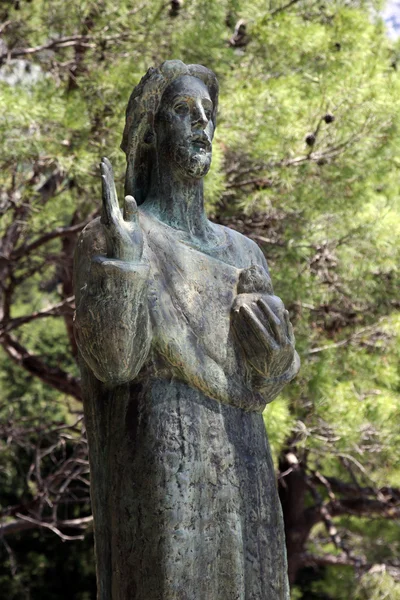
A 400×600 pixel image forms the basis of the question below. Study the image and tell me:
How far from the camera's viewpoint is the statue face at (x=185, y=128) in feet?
12.4

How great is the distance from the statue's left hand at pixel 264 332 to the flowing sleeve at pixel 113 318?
0.37 metres

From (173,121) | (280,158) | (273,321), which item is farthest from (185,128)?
(280,158)

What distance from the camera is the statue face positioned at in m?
3.78

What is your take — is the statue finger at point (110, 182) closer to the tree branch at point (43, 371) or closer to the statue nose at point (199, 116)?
the statue nose at point (199, 116)

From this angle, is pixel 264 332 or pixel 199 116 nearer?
pixel 264 332

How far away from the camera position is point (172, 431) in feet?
11.3

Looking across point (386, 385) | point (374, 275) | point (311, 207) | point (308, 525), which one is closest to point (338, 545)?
point (308, 525)

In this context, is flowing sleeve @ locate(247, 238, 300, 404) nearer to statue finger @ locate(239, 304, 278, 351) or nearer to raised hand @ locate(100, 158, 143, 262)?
statue finger @ locate(239, 304, 278, 351)

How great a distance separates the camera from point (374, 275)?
9352mm

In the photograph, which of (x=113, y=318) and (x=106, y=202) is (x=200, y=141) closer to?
(x=106, y=202)

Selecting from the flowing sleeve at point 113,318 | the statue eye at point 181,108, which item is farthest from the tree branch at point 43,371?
the flowing sleeve at point 113,318

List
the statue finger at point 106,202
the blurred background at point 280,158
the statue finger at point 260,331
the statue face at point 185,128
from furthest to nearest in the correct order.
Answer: the blurred background at point 280,158
the statue face at point 185,128
the statue finger at point 260,331
the statue finger at point 106,202

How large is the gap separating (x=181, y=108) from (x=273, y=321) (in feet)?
2.76

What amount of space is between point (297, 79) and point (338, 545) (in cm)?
503
